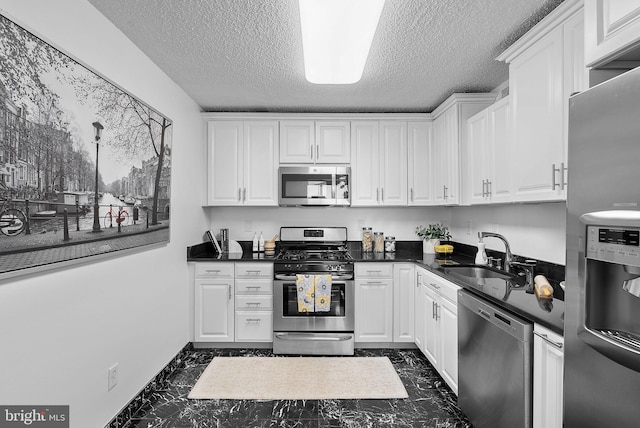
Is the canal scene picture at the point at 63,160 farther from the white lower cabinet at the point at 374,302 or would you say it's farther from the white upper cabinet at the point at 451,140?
the white upper cabinet at the point at 451,140

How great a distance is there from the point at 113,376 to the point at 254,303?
1356mm

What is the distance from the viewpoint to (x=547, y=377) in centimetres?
135

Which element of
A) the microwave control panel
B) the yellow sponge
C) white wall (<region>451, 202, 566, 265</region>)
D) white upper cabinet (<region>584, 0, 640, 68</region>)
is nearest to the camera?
the microwave control panel

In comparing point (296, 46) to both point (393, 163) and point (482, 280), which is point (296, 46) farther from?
point (482, 280)

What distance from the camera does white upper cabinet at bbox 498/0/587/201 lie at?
1612 mm

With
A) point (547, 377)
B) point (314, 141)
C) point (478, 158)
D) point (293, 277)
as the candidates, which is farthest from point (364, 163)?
point (547, 377)

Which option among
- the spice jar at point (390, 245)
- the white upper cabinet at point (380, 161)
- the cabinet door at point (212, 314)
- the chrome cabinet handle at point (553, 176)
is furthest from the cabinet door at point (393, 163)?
the cabinet door at point (212, 314)

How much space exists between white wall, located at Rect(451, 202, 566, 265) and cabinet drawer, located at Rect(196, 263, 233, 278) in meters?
2.45

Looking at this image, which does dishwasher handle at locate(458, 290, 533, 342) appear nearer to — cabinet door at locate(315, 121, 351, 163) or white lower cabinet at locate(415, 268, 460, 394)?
white lower cabinet at locate(415, 268, 460, 394)

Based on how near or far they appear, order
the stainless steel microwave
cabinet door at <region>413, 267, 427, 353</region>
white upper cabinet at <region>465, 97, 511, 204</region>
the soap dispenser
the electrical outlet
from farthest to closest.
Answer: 1. the stainless steel microwave
2. cabinet door at <region>413, 267, 427, 353</region>
3. the soap dispenser
4. white upper cabinet at <region>465, 97, 511, 204</region>
5. the electrical outlet

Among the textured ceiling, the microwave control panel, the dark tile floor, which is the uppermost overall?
the textured ceiling

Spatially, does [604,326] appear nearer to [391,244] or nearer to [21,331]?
[21,331]

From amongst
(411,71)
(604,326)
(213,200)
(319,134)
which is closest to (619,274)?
(604,326)

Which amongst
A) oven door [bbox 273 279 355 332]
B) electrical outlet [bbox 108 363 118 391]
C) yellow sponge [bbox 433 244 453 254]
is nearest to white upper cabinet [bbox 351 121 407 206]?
yellow sponge [bbox 433 244 453 254]
